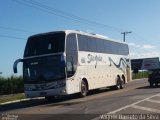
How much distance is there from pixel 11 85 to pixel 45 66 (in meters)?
17.9

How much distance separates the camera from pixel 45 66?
80.7ft

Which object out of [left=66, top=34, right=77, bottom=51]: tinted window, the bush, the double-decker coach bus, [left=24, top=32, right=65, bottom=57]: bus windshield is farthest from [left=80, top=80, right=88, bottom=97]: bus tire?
the bush

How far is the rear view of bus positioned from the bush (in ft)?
55.2

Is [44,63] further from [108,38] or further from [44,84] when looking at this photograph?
[108,38]

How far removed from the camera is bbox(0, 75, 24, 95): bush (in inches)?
1631

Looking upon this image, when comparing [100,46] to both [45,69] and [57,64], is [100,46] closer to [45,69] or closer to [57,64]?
[57,64]

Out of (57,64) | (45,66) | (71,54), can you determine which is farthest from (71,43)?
(45,66)

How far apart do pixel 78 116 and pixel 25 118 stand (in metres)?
2.20

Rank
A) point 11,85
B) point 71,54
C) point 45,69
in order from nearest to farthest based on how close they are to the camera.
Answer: point 45,69 → point 71,54 → point 11,85

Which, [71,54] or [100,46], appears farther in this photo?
[100,46]

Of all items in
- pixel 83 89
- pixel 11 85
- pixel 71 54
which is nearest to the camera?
pixel 71 54

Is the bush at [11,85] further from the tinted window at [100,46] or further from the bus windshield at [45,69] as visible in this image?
the bus windshield at [45,69]

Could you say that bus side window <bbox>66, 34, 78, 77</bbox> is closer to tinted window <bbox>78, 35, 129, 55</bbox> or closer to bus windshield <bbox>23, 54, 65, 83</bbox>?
bus windshield <bbox>23, 54, 65, 83</bbox>

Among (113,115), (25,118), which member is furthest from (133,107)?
(25,118)
